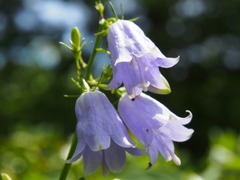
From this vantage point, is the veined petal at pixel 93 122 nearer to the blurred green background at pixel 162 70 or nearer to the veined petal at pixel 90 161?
the veined petal at pixel 90 161

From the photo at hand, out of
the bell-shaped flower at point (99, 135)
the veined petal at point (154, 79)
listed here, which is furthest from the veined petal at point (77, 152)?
the veined petal at point (154, 79)

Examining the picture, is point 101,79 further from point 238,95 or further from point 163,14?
point 163,14

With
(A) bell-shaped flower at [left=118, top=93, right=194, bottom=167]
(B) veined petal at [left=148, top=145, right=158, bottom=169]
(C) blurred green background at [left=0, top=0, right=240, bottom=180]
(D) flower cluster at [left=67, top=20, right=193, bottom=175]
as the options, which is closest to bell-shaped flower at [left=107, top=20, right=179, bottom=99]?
(D) flower cluster at [left=67, top=20, right=193, bottom=175]

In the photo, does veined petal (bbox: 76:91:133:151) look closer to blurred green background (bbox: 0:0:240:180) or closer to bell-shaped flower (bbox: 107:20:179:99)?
bell-shaped flower (bbox: 107:20:179:99)

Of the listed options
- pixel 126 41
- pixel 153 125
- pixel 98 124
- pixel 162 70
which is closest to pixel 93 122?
pixel 98 124

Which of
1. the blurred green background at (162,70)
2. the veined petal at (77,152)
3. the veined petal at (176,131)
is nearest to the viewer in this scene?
the veined petal at (77,152)

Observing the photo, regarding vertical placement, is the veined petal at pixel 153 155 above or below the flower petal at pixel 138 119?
below
